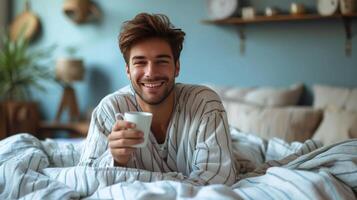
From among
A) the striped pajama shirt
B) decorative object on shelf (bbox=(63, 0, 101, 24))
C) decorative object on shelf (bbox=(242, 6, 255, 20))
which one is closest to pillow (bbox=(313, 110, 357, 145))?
decorative object on shelf (bbox=(242, 6, 255, 20))

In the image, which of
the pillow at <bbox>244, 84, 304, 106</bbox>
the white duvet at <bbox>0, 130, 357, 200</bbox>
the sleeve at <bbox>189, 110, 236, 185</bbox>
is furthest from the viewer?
the pillow at <bbox>244, 84, 304, 106</bbox>

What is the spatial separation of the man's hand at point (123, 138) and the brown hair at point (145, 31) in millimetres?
319

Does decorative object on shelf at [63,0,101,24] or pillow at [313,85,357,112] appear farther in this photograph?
decorative object on shelf at [63,0,101,24]

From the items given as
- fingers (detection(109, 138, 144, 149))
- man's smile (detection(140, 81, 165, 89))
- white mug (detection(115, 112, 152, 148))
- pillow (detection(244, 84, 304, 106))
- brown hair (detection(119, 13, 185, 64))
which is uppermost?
brown hair (detection(119, 13, 185, 64))

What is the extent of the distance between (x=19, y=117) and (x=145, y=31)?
255 centimetres

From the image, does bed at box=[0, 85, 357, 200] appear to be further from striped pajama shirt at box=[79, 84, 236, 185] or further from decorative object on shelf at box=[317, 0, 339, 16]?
decorative object on shelf at box=[317, 0, 339, 16]

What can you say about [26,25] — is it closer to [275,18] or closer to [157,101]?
[275,18]

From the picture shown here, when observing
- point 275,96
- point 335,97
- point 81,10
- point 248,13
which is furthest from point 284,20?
point 81,10

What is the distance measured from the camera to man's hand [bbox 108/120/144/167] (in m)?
1.20

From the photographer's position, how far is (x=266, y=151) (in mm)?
2041

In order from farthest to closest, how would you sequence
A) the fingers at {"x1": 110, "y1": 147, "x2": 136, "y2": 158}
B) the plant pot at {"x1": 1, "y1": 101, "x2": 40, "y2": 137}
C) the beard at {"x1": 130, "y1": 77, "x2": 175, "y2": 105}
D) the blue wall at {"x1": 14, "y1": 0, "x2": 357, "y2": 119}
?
the plant pot at {"x1": 1, "y1": 101, "x2": 40, "y2": 137} → the blue wall at {"x1": 14, "y1": 0, "x2": 357, "y2": 119} → the beard at {"x1": 130, "y1": 77, "x2": 175, "y2": 105} → the fingers at {"x1": 110, "y1": 147, "x2": 136, "y2": 158}

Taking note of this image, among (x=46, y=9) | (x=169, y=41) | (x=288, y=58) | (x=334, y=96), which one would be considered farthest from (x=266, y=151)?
(x=46, y=9)

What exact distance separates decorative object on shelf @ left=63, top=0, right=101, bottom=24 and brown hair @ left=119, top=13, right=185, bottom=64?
104 inches

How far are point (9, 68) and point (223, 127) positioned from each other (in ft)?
9.24
